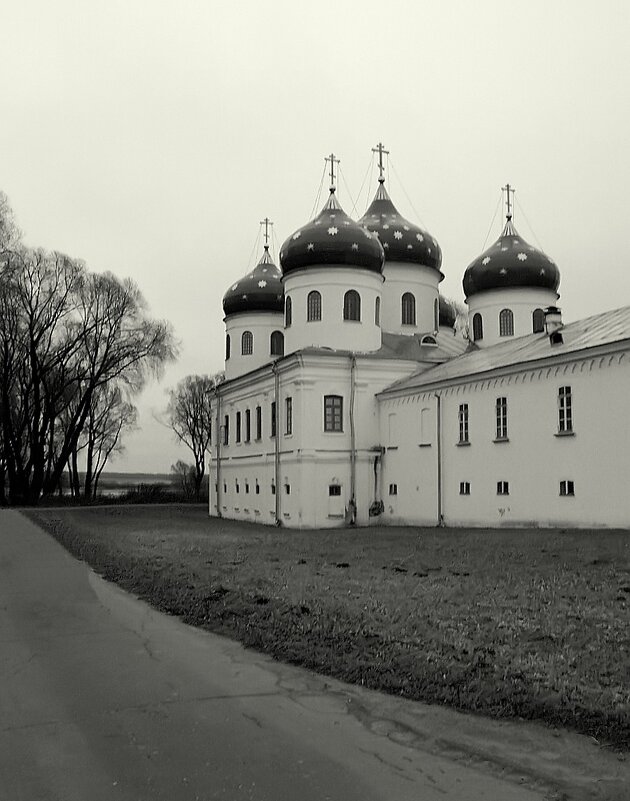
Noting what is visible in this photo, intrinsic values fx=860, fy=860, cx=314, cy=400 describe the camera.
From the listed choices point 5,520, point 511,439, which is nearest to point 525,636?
point 511,439

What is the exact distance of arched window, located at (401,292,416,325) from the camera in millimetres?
39062

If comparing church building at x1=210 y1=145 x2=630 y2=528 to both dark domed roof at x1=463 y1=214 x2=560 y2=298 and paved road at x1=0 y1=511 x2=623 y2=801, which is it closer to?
dark domed roof at x1=463 y1=214 x2=560 y2=298

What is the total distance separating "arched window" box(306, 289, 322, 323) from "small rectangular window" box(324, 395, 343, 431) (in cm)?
363

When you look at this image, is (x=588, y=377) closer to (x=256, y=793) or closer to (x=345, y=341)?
(x=345, y=341)

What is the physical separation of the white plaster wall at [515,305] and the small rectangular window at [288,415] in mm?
9833

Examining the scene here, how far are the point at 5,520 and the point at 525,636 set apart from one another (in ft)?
99.6

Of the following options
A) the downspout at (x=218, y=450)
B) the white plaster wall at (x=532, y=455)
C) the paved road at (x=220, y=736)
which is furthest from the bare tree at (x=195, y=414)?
the paved road at (x=220, y=736)

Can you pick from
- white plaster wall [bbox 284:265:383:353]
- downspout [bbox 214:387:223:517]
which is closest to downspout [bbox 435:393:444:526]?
white plaster wall [bbox 284:265:383:353]

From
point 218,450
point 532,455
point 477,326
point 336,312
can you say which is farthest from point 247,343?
point 532,455

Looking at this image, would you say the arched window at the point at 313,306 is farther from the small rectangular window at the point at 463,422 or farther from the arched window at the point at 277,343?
the arched window at the point at 277,343

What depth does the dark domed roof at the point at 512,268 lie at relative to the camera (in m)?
38.4

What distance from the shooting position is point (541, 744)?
5855mm

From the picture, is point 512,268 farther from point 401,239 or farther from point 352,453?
point 352,453

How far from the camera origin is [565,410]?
24.1 meters
